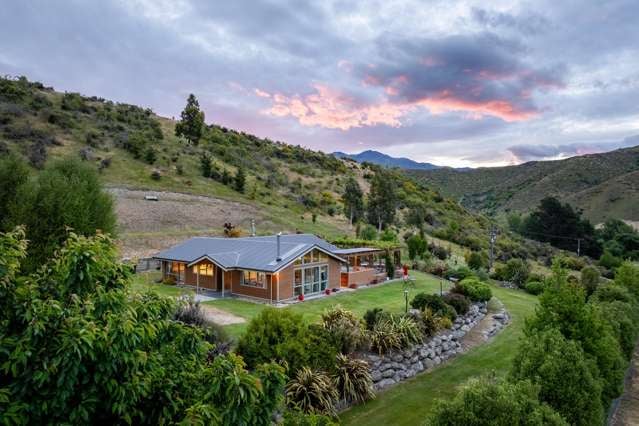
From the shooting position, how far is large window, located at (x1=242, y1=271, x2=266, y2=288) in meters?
24.6

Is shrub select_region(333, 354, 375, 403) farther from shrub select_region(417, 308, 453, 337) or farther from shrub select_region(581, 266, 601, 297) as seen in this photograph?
shrub select_region(581, 266, 601, 297)

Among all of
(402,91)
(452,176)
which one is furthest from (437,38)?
(452,176)

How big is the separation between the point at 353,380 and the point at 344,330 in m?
2.08

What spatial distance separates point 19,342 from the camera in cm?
407

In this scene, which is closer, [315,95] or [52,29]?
[52,29]

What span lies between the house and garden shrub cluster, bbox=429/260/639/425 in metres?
15.4

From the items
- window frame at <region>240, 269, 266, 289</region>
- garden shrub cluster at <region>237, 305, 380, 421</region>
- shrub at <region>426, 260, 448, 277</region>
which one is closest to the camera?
garden shrub cluster at <region>237, 305, 380, 421</region>

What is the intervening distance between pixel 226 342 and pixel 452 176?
121182 mm

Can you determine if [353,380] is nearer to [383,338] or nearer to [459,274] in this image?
[383,338]

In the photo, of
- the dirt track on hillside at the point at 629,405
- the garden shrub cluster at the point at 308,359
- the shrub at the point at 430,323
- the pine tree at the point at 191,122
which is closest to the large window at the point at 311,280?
the shrub at the point at 430,323

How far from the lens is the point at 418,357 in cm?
1708

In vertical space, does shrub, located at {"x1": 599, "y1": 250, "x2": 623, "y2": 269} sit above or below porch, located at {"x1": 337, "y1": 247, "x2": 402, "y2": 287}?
below

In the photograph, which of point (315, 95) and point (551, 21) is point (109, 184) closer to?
point (315, 95)

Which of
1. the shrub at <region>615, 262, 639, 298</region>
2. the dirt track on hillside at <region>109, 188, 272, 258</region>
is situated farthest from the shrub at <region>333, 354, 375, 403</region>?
the dirt track on hillside at <region>109, 188, 272, 258</region>
